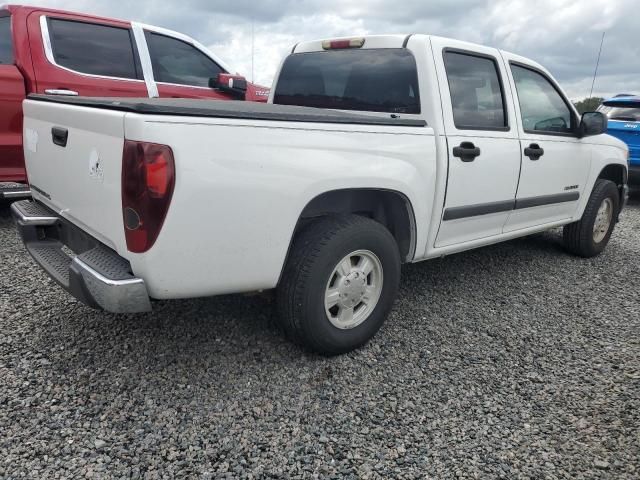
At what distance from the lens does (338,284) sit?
8.73ft

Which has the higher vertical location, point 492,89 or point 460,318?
point 492,89

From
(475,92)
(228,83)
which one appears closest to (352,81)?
(475,92)

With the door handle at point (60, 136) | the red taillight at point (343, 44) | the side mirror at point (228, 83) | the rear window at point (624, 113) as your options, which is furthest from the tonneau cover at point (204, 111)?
the rear window at point (624, 113)

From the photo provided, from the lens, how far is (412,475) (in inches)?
77.5

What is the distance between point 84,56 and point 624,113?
7.88 meters

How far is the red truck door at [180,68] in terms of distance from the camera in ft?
17.4

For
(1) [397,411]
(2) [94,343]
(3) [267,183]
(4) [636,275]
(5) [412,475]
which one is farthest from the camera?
(4) [636,275]

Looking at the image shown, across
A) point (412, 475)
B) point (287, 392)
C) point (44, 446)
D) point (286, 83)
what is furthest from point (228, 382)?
point (286, 83)

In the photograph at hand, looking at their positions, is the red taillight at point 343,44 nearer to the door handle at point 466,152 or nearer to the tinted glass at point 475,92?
the tinted glass at point 475,92

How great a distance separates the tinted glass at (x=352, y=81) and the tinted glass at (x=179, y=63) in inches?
75.8

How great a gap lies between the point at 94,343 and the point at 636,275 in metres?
4.36

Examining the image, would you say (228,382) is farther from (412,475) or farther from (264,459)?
(412,475)

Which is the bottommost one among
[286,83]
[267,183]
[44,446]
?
[44,446]

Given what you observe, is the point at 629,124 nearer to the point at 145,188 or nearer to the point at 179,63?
the point at 179,63
